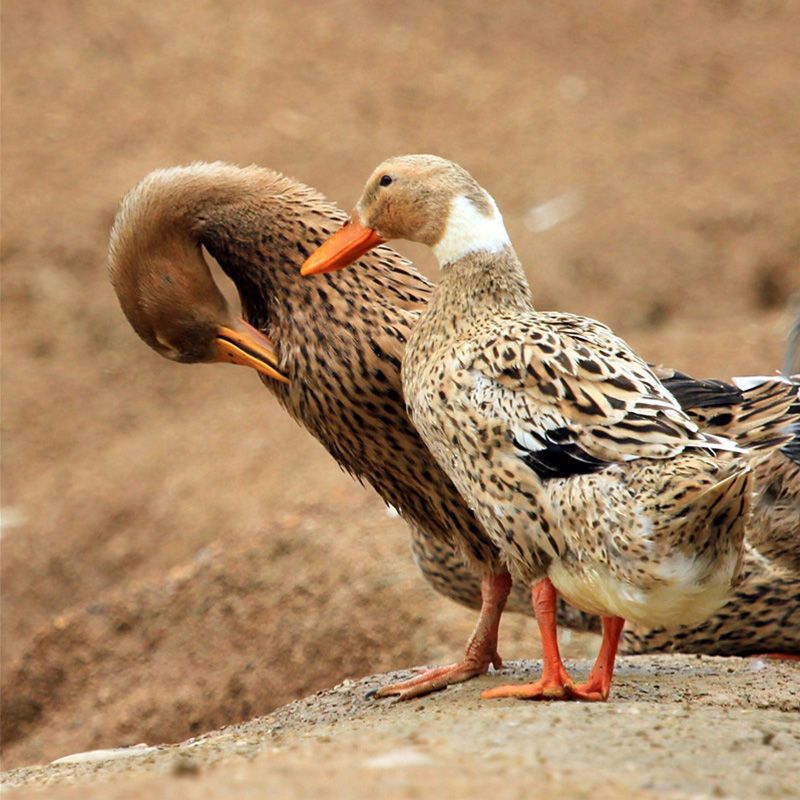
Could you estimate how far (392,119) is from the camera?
11219 millimetres

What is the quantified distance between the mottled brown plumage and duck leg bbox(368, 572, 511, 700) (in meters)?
0.12

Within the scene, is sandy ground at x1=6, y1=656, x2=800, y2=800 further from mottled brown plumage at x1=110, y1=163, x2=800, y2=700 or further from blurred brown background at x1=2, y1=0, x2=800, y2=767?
blurred brown background at x1=2, y1=0, x2=800, y2=767

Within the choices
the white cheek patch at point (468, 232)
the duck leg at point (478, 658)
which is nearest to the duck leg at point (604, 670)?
the duck leg at point (478, 658)

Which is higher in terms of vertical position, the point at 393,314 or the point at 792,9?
the point at 792,9

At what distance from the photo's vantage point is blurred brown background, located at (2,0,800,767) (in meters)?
6.75

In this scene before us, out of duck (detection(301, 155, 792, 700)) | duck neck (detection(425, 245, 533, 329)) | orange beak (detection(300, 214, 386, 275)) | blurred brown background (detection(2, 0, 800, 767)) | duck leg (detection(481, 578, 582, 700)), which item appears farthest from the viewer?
blurred brown background (detection(2, 0, 800, 767))

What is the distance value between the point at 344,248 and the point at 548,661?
1288mm

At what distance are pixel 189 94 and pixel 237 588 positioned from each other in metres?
5.34

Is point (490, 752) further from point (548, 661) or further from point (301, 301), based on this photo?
point (301, 301)

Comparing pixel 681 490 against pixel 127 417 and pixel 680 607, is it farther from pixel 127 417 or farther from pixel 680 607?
pixel 127 417

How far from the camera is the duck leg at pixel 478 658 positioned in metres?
4.11

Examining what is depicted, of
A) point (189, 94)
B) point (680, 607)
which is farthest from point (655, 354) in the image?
point (680, 607)

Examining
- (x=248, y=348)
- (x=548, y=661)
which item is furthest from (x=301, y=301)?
(x=548, y=661)

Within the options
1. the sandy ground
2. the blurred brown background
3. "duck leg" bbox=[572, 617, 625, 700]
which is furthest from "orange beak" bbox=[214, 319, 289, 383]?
the blurred brown background
